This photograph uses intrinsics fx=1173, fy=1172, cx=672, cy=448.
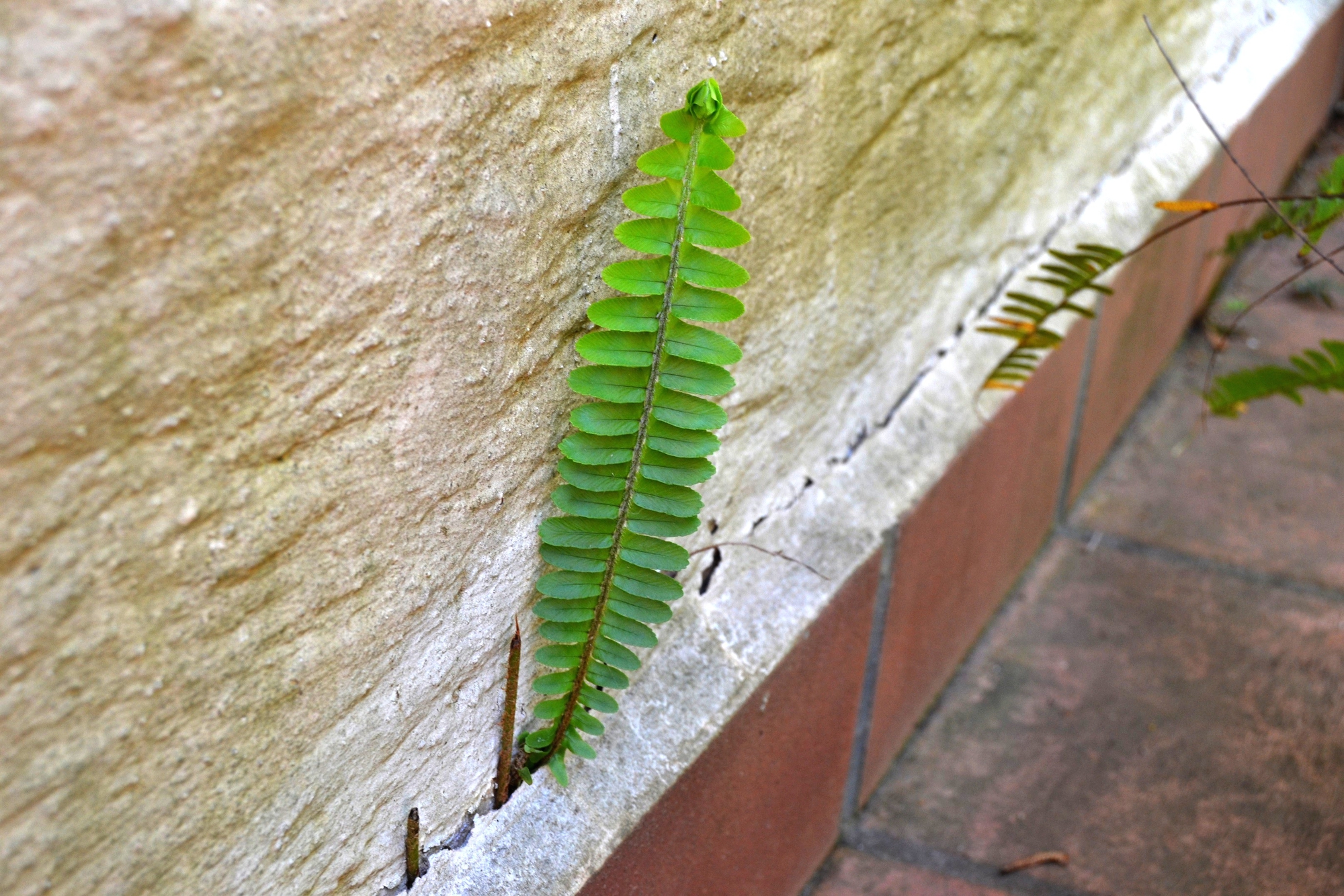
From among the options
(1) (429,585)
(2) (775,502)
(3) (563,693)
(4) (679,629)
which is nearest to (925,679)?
(2) (775,502)

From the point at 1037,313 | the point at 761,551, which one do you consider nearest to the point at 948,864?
the point at 761,551

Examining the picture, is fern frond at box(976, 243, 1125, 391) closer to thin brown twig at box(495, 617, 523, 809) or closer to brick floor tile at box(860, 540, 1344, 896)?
brick floor tile at box(860, 540, 1344, 896)

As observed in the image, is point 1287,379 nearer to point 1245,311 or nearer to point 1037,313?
point 1245,311

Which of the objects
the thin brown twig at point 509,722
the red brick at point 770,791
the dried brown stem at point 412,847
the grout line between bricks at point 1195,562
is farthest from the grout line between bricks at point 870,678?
the grout line between bricks at point 1195,562

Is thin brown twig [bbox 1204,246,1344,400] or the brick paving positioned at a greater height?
thin brown twig [bbox 1204,246,1344,400]

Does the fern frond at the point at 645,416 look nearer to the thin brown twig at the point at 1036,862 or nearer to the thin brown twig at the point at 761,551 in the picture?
the thin brown twig at the point at 761,551

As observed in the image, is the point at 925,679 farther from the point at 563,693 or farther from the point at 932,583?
the point at 563,693

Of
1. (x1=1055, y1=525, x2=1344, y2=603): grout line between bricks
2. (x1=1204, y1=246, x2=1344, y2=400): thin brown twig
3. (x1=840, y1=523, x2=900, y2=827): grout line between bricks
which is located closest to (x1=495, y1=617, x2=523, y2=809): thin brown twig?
(x1=840, y1=523, x2=900, y2=827): grout line between bricks
